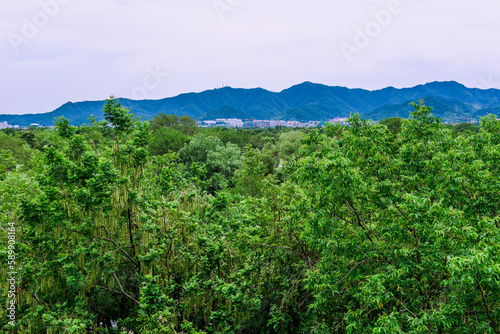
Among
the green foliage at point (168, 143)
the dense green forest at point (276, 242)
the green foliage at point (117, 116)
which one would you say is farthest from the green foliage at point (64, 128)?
the green foliage at point (168, 143)

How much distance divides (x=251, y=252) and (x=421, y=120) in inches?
209

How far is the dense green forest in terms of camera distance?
5883 mm

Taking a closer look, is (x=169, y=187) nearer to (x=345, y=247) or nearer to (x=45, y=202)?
(x=45, y=202)

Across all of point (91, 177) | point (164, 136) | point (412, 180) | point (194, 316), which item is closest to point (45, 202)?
point (91, 177)

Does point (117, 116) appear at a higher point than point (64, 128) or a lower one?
higher

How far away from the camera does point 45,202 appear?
6730 millimetres

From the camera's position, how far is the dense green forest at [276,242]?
5883 mm

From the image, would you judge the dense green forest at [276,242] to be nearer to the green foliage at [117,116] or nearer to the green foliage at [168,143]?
the green foliage at [117,116]

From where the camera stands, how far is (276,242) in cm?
909

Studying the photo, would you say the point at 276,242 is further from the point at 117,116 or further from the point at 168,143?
the point at 168,143

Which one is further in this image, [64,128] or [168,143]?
[168,143]

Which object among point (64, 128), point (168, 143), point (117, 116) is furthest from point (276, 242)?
point (168, 143)

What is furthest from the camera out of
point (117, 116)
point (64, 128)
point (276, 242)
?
point (276, 242)

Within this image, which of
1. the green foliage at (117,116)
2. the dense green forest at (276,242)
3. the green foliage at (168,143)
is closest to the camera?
the dense green forest at (276,242)
